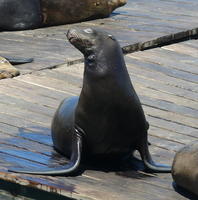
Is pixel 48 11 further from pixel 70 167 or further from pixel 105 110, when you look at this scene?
pixel 70 167

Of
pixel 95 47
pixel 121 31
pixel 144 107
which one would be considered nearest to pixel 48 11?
pixel 121 31

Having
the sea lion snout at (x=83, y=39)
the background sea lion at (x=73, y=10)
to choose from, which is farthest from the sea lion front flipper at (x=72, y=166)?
the background sea lion at (x=73, y=10)

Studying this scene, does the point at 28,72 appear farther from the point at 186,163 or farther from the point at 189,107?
the point at 186,163

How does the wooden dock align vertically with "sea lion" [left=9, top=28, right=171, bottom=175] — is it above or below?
below

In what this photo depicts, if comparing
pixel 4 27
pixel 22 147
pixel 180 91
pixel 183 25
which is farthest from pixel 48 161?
pixel 183 25

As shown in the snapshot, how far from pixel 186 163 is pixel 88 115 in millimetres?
754

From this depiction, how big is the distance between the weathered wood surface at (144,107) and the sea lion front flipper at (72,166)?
0.04 metres

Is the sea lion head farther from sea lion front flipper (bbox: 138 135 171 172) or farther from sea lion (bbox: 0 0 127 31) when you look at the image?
sea lion (bbox: 0 0 127 31)

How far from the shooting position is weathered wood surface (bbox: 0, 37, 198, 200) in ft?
17.6

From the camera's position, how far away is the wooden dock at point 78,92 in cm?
540

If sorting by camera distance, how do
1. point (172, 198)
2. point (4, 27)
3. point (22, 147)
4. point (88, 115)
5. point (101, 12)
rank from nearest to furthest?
point (172, 198)
point (88, 115)
point (22, 147)
point (4, 27)
point (101, 12)

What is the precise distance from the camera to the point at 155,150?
20.2 feet

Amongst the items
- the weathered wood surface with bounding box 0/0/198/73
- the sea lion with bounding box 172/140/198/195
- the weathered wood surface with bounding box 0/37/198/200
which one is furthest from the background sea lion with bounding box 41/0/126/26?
the sea lion with bounding box 172/140/198/195

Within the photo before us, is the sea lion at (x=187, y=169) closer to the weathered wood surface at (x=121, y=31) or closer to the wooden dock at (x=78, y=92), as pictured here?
the wooden dock at (x=78, y=92)
